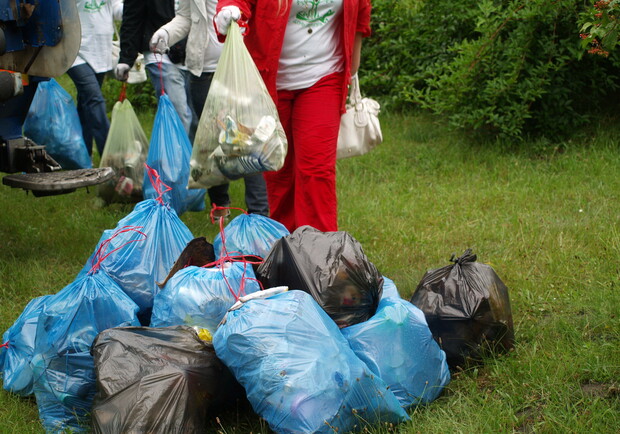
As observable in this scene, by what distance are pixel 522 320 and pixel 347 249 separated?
0.95m

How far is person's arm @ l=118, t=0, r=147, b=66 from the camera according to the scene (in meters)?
5.35

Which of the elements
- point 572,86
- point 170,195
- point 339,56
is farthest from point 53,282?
point 572,86

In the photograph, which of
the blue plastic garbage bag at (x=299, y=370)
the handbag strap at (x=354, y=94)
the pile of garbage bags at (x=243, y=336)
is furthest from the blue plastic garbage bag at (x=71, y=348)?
the handbag strap at (x=354, y=94)

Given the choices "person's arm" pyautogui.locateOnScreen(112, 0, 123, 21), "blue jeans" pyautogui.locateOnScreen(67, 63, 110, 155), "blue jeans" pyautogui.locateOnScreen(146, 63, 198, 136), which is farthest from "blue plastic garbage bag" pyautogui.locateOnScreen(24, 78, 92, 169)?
"blue jeans" pyautogui.locateOnScreen(146, 63, 198, 136)

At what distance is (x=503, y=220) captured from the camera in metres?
4.80

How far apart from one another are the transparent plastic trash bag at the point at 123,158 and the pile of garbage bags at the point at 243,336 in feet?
6.80

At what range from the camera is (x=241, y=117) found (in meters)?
3.49

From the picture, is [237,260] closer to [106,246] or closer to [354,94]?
[106,246]

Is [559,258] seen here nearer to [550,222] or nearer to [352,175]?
[550,222]

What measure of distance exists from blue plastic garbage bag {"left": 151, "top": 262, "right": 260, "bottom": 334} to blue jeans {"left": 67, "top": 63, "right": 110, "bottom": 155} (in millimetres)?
3371

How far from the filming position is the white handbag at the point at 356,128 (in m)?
4.12

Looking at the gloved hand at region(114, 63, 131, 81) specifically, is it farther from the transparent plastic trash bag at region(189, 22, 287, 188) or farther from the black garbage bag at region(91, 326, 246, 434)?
the black garbage bag at region(91, 326, 246, 434)

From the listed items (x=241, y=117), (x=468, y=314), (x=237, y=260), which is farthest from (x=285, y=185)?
(x=468, y=314)

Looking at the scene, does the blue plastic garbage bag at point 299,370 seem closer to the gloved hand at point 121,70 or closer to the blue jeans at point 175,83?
the blue jeans at point 175,83
